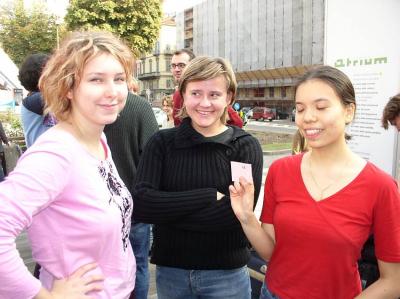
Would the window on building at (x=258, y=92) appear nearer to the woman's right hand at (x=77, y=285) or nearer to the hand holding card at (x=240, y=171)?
the hand holding card at (x=240, y=171)

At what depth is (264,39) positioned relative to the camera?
3938 cm

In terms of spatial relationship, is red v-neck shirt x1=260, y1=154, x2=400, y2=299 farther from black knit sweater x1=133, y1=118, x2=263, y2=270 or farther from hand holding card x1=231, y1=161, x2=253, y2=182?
black knit sweater x1=133, y1=118, x2=263, y2=270

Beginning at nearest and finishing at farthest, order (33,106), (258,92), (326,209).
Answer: (326,209) < (33,106) < (258,92)

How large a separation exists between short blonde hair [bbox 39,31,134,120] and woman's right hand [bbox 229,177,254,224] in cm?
78

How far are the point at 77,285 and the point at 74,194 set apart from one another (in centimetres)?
33

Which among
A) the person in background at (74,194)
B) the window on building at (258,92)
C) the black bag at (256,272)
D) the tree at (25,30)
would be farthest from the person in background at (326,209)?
the window on building at (258,92)

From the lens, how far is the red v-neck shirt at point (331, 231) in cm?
152

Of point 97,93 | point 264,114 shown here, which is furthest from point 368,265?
point 264,114

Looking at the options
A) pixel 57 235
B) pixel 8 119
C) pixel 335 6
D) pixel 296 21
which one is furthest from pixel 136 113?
pixel 296 21

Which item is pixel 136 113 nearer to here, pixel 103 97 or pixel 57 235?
pixel 103 97

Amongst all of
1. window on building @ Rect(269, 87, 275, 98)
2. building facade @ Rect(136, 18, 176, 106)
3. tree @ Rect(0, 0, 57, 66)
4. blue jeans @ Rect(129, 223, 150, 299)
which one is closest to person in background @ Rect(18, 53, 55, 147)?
blue jeans @ Rect(129, 223, 150, 299)

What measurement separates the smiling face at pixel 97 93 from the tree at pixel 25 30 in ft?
111

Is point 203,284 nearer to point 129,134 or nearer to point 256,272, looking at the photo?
point 256,272

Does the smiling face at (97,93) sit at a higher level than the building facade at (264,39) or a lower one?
lower
